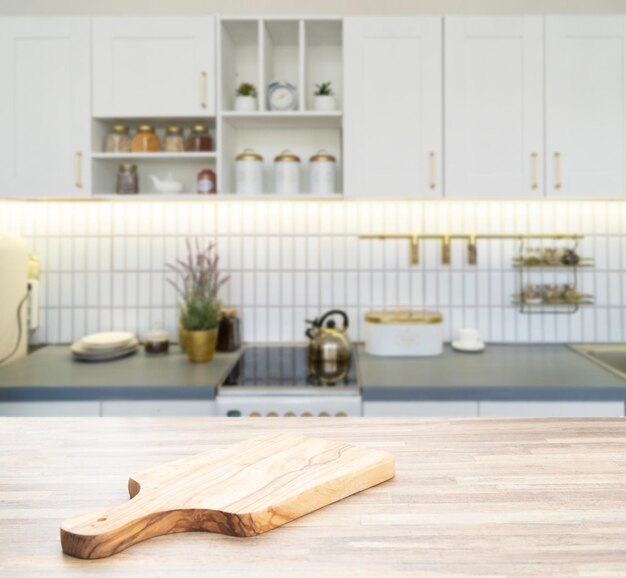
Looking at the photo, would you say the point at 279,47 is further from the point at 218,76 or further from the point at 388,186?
the point at 388,186

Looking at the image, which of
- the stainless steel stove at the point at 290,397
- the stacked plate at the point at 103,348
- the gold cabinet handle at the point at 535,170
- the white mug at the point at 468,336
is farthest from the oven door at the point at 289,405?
the gold cabinet handle at the point at 535,170

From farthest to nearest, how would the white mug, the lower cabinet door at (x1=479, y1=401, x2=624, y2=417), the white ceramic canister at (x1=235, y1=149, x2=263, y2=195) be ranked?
Answer: the white mug
the white ceramic canister at (x1=235, y1=149, x2=263, y2=195)
the lower cabinet door at (x1=479, y1=401, x2=624, y2=417)

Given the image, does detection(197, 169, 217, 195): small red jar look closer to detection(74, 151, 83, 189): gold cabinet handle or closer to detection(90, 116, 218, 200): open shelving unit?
detection(90, 116, 218, 200): open shelving unit

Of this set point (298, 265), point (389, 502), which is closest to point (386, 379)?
point (298, 265)

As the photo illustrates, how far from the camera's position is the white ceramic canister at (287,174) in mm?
2424

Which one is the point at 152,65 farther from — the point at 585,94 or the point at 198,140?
the point at 585,94

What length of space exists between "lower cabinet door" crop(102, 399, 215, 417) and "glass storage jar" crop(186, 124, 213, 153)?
1.02 meters

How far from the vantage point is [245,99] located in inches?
94.0

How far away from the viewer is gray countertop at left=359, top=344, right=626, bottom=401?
1952 mm

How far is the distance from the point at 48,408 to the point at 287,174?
1.23 m

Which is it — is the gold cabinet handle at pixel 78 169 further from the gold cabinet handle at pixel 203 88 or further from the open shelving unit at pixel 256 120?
the gold cabinet handle at pixel 203 88

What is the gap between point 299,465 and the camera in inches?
30.7

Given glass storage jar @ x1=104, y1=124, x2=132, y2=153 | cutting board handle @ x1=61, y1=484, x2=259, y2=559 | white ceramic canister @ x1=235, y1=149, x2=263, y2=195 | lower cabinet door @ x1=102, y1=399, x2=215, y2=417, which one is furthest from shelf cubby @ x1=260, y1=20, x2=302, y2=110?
cutting board handle @ x1=61, y1=484, x2=259, y2=559

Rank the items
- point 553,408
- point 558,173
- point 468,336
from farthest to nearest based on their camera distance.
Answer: point 468,336 → point 558,173 → point 553,408
